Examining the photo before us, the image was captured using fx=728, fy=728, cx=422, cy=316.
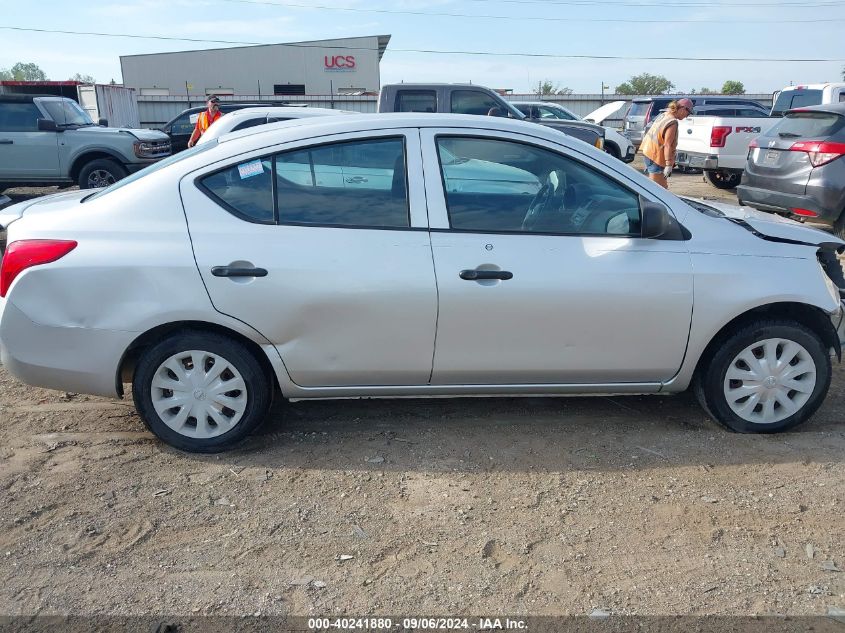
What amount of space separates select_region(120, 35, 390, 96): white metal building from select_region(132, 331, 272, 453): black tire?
1772 inches

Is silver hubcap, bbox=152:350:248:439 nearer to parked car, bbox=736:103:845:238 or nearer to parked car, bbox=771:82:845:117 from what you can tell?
parked car, bbox=736:103:845:238

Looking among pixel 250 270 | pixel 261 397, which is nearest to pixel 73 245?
pixel 250 270

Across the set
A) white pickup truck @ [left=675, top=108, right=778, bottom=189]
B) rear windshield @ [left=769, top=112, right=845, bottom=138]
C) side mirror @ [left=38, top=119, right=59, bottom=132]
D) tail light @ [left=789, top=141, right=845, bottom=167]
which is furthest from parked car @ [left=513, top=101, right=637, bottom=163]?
side mirror @ [left=38, top=119, right=59, bottom=132]

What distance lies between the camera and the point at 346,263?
11.9ft

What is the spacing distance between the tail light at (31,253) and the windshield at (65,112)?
429 inches

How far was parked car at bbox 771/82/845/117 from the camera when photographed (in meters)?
15.0

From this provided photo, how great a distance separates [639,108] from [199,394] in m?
20.1

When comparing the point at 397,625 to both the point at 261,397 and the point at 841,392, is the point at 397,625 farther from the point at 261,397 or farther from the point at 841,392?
the point at 841,392

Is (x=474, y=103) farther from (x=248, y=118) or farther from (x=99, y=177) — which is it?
(x=99, y=177)

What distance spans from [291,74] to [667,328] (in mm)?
46824

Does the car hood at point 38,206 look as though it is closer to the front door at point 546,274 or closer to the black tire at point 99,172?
the front door at point 546,274

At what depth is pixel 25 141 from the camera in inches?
508

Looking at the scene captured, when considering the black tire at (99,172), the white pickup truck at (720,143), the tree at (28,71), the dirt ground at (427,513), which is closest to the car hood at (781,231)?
the dirt ground at (427,513)

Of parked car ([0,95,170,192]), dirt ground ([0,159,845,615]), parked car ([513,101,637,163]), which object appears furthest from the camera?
parked car ([513,101,637,163])
